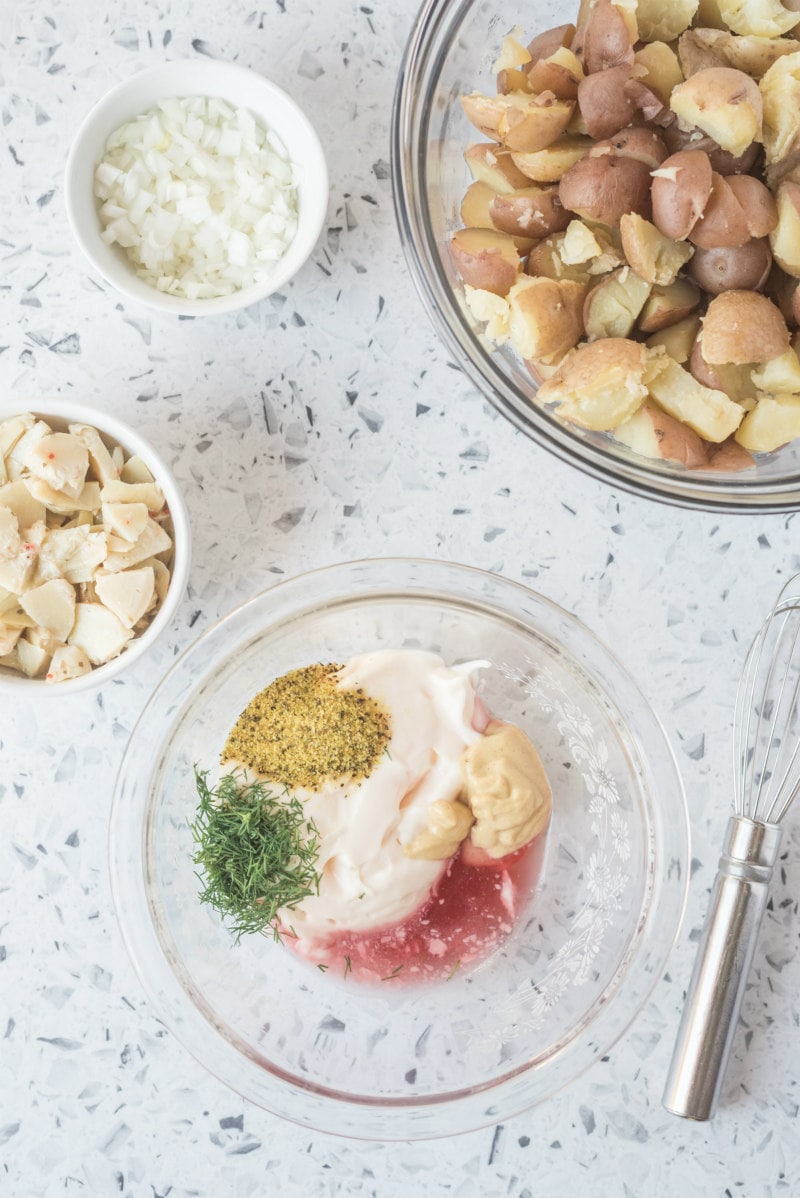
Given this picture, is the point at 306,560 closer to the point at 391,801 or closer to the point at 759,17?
the point at 391,801

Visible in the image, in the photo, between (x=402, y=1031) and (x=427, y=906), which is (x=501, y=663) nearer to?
(x=427, y=906)

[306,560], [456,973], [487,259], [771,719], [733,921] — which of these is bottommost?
[456,973]

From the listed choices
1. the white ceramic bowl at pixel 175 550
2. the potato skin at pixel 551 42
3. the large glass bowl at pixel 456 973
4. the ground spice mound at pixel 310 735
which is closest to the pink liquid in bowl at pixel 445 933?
the large glass bowl at pixel 456 973

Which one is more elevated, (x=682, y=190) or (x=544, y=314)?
(x=682, y=190)

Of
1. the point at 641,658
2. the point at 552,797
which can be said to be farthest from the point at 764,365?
the point at 552,797

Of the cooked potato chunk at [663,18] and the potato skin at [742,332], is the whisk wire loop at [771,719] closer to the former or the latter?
the potato skin at [742,332]

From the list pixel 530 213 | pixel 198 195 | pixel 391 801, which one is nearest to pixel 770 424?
pixel 530 213
